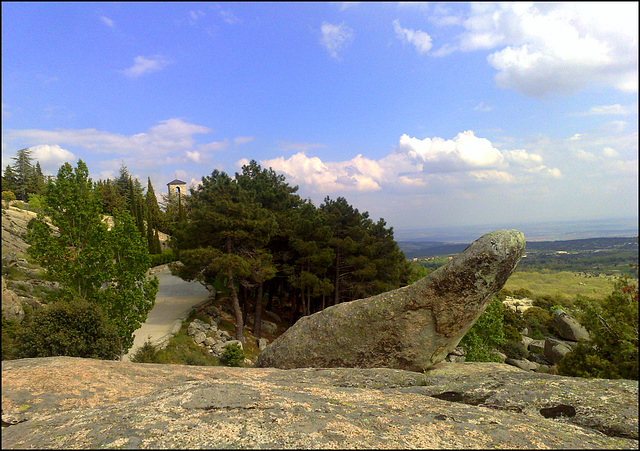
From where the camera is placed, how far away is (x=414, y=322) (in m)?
12.1

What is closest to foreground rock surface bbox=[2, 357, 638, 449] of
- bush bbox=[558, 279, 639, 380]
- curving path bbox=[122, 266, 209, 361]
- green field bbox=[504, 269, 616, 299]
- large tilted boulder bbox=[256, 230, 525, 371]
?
large tilted boulder bbox=[256, 230, 525, 371]

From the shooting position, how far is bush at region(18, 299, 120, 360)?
9633 mm

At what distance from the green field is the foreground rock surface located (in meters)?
32.8

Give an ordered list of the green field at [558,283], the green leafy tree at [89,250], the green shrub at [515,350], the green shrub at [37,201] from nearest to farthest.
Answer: the green leafy tree at [89,250] < the green shrub at [37,201] < the green shrub at [515,350] < the green field at [558,283]


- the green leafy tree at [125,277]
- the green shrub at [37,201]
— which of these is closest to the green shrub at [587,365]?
the green leafy tree at [125,277]

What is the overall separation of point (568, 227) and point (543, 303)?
24.7m

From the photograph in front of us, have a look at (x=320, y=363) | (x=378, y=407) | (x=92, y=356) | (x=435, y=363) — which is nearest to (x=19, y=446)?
(x=378, y=407)

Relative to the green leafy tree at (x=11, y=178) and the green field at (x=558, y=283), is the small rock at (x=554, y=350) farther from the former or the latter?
the green leafy tree at (x=11, y=178)

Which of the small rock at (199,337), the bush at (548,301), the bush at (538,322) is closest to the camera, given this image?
the small rock at (199,337)

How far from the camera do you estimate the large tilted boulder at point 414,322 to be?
11.6 m

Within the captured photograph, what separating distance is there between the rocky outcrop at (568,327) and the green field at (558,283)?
555cm

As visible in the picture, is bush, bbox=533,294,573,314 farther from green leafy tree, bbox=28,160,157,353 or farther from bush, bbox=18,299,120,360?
bush, bbox=18,299,120,360

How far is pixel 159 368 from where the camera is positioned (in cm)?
851

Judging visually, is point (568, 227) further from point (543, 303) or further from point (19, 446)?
point (19, 446)
